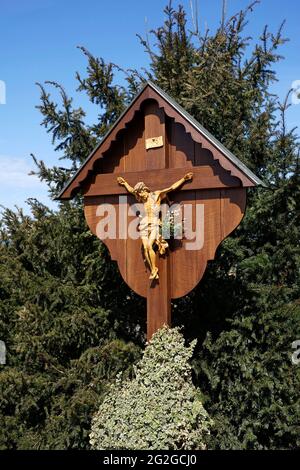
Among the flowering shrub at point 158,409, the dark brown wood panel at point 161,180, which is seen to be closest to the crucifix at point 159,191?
the dark brown wood panel at point 161,180

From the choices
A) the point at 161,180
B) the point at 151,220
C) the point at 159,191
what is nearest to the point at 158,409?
the point at 151,220

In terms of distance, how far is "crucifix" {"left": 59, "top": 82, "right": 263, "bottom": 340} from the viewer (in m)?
4.22

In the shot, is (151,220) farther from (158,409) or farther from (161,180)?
(158,409)

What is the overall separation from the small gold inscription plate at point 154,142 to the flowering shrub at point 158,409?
1610 millimetres

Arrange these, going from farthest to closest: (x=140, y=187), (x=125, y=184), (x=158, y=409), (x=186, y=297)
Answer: (x=186, y=297)
(x=125, y=184)
(x=140, y=187)
(x=158, y=409)

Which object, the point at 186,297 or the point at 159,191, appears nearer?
the point at 159,191

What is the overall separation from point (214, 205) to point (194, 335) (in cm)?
179

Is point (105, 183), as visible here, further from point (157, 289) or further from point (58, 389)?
point (58, 389)

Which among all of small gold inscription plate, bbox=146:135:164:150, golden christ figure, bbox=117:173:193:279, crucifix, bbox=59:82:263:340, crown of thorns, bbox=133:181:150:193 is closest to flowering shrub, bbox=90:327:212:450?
crucifix, bbox=59:82:263:340

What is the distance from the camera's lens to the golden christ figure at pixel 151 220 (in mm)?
4430

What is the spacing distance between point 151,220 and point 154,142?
0.70 m

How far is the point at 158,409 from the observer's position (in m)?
4.11

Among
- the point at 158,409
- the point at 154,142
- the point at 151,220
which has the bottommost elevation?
the point at 158,409

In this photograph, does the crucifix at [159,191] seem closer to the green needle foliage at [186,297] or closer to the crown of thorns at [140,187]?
the crown of thorns at [140,187]
